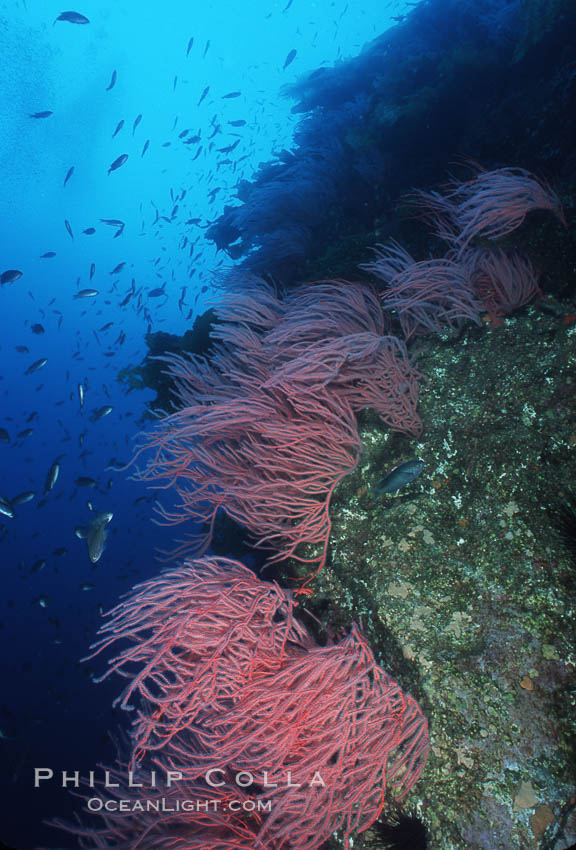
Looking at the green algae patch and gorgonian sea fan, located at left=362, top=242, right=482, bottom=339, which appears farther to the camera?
gorgonian sea fan, located at left=362, top=242, right=482, bottom=339

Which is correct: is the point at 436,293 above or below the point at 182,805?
above

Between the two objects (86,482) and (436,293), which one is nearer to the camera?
(436,293)

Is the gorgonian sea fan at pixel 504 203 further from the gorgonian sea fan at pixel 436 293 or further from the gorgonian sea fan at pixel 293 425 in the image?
the gorgonian sea fan at pixel 293 425

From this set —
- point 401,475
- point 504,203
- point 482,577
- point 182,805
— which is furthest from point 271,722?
point 504,203

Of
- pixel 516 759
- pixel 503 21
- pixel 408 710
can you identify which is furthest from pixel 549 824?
pixel 503 21

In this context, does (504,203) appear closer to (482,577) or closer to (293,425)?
(293,425)

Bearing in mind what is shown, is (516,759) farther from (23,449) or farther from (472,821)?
(23,449)

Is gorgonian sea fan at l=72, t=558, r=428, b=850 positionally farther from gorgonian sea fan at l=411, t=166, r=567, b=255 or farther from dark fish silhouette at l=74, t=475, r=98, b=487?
dark fish silhouette at l=74, t=475, r=98, b=487

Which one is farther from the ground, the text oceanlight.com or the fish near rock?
the fish near rock

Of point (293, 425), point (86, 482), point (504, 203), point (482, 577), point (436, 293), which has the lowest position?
point (86, 482)

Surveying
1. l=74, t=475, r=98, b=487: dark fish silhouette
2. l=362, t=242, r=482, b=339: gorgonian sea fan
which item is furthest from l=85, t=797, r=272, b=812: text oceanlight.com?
l=74, t=475, r=98, b=487: dark fish silhouette

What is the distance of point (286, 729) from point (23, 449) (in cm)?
5873

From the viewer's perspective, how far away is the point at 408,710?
2240mm

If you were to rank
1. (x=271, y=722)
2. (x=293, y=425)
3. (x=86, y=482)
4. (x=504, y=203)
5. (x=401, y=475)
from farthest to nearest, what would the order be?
1. (x=86, y=482)
2. (x=504, y=203)
3. (x=293, y=425)
4. (x=401, y=475)
5. (x=271, y=722)
